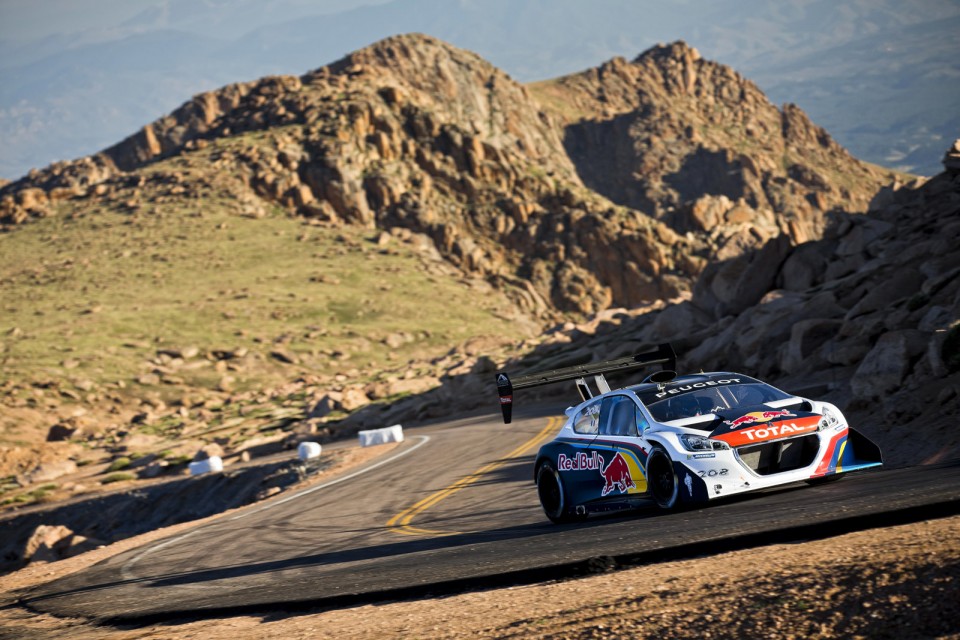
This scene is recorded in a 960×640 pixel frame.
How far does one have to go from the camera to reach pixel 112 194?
340 feet

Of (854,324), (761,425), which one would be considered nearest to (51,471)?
(854,324)

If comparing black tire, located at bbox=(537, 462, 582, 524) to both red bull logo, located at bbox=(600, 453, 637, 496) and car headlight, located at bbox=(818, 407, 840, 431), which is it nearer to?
red bull logo, located at bbox=(600, 453, 637, 496)

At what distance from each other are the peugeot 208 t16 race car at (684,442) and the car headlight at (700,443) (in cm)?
1

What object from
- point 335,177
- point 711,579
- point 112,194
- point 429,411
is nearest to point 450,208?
point 335,177

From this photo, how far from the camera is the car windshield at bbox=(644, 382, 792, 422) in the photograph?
42.7 feet

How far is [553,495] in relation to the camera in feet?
50.0

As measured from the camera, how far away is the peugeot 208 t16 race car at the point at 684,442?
39.6 feet

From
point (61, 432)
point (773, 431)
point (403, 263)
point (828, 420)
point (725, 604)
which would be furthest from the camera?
point (403, 263)

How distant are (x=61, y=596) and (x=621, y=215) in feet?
293

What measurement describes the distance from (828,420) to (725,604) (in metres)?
5.18

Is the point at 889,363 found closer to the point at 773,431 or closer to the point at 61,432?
the point at 773,431

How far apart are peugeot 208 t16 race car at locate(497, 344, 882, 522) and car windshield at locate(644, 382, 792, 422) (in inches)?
0.5

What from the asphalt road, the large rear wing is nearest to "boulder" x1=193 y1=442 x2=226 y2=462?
the asphalt road

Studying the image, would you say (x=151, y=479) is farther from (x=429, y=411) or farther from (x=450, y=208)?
(x=450, y=208)
